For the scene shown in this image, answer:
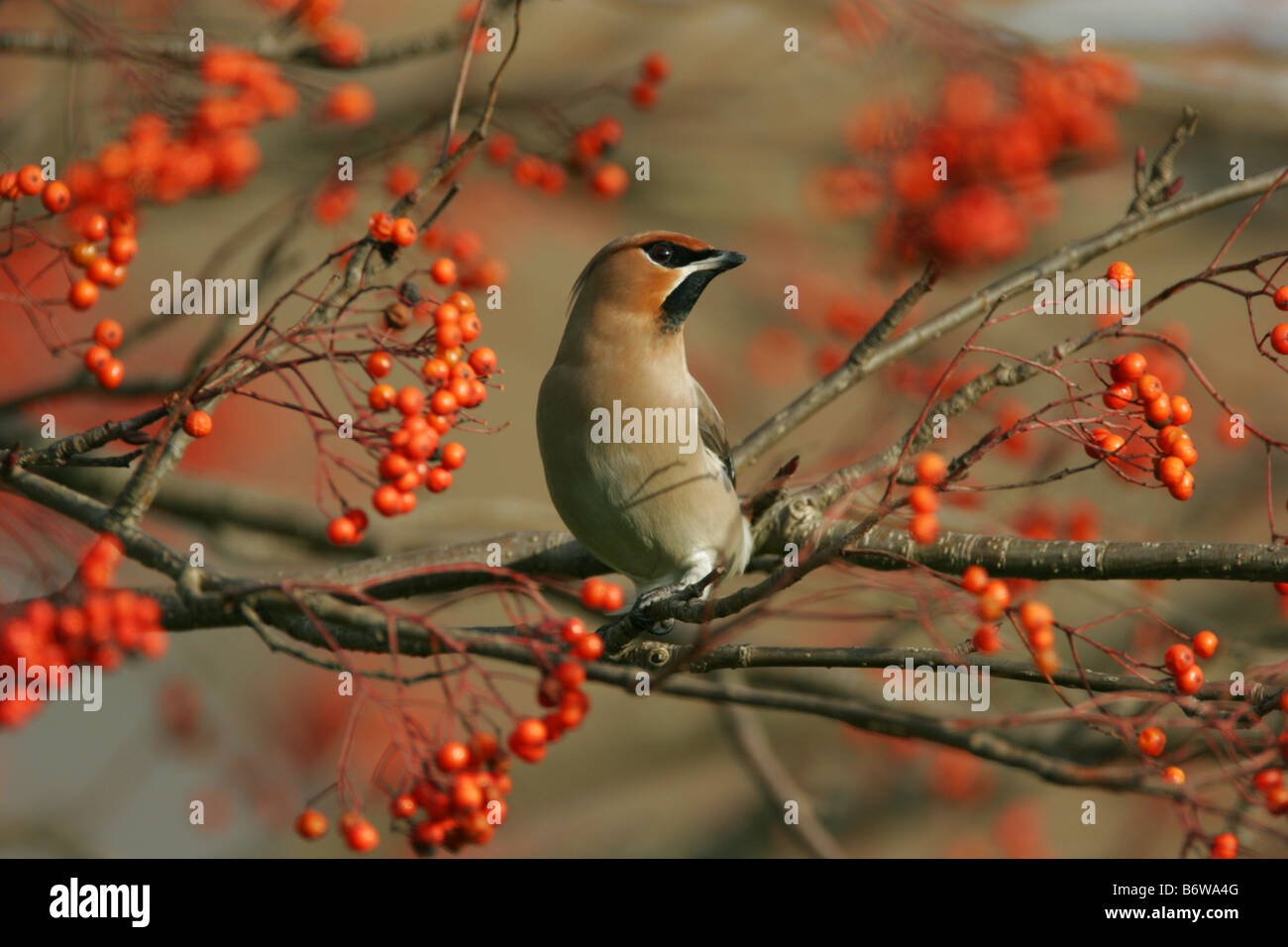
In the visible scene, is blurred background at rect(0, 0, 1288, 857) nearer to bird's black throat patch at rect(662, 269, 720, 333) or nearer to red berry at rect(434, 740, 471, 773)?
bird's black throat patch at rect(662, 269, 720, 333)

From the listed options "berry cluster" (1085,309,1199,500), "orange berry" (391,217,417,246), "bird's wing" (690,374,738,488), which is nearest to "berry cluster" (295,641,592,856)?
"orange berry" (391,217,417,246)

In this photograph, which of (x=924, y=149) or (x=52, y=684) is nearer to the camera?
(x=52, y=684)

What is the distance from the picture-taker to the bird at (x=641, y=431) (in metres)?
3.74

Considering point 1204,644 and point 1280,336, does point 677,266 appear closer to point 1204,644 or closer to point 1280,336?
point 1280,336

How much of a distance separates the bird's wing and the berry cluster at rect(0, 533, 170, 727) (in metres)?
1.95

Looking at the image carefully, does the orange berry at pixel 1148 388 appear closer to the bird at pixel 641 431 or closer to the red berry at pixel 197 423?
the bird at pixel 641 431

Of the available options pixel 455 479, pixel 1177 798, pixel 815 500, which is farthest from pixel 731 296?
pixel 1177 798

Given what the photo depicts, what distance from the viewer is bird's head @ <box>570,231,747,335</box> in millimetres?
3959

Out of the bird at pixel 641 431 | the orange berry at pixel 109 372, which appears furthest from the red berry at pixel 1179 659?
the orange berry at pixel 109 372

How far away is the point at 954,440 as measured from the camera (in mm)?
5211

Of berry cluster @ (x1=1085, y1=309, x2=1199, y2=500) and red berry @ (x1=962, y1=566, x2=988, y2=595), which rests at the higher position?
berry cluster @ (x1=1085, y1=309, x2=1199, y2=500)

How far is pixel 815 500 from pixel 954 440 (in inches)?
85.4

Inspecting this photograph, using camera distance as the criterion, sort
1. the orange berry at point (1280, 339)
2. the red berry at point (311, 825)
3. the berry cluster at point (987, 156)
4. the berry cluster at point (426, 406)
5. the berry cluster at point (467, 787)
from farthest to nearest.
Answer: the berry cluster at point (987, 156) < the orange berry at point (1280, 339) < the berry cluster at point (426, 406) < the red berry at point (311, 825) < the berry cluster at point (467, 787)

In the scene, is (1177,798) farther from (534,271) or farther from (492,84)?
(534,271)
